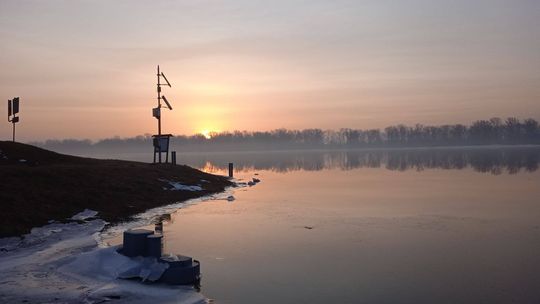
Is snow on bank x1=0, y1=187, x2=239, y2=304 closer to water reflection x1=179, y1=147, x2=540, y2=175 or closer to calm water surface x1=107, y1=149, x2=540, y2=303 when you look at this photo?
calm water surface x1=107, y1=149, x2=540, y2=303

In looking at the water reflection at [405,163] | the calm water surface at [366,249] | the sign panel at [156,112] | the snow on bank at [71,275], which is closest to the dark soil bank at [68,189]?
the snow on bank at [71,275]

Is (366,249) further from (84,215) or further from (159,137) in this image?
(159,137)

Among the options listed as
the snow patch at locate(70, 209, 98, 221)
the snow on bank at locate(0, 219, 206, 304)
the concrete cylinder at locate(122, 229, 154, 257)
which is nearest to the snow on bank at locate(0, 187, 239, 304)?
the snow on bank at locate(0, 219, 206, 304)

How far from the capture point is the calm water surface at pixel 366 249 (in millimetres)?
9703

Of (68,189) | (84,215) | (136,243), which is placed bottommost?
(84,215)

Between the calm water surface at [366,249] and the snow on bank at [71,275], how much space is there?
1255mm

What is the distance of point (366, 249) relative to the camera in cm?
1350

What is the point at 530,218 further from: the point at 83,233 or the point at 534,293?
the point at 83,233

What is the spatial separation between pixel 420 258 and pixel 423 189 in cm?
1952

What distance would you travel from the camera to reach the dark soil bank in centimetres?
1669

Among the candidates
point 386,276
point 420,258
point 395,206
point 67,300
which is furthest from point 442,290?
point 395,206

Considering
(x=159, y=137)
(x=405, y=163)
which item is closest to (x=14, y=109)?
(x=159, y=137)

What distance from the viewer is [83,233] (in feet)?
51.1

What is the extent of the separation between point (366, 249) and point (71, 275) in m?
8.03
